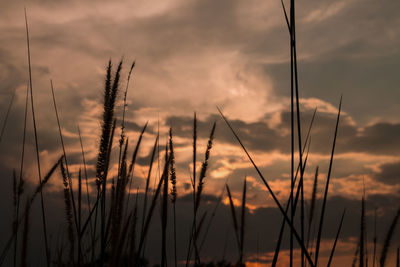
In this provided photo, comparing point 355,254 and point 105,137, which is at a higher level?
point 105,137

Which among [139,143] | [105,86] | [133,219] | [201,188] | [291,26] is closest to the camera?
[291,26]

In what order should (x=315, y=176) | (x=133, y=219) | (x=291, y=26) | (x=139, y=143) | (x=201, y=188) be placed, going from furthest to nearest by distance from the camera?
(x=315, y=176), (x=201, y=188), (x=139, y=143), (x=133, y=219), (x=291, y=26)

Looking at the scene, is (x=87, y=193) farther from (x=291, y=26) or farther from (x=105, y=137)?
(x=291, y=26)

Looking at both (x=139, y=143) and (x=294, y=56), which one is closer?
(x=294, y=56)

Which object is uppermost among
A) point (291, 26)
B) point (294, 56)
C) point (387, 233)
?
point (291, 26)

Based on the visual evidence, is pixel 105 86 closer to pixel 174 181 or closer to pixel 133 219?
pixel 133 219

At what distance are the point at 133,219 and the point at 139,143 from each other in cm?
41

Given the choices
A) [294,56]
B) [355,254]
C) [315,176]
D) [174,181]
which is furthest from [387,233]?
[294,56]

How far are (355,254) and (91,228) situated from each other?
2.29 metres

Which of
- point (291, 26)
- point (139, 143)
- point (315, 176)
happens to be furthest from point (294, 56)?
point (315, 176)

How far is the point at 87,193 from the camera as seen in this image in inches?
101

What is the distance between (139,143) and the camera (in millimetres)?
2098

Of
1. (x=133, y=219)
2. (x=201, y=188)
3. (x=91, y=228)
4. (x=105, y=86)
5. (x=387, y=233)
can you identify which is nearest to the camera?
(x=133, y=219)

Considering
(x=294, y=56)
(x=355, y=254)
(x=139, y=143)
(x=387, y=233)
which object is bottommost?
(x=355, y=254)
